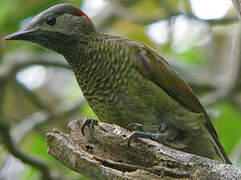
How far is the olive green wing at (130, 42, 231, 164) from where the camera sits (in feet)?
15.0

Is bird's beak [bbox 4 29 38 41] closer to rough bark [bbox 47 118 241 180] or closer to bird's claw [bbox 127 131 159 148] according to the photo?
rough bark [bbox 47 118 241 180]

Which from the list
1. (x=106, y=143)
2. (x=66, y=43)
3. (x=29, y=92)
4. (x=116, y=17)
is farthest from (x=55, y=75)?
(x=106, y=143)

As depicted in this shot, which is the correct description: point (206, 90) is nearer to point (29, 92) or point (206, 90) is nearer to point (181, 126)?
point (29, 92)

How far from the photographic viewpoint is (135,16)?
6.78 m

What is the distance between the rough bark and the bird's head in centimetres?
86

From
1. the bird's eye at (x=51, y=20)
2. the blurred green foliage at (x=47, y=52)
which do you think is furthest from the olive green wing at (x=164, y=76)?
the blurred green foliage at (x=47, y=52)

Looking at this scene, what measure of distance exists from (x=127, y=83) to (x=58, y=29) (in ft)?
2.24

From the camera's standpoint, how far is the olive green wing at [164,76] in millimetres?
4566

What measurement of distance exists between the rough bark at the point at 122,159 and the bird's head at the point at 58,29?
86 cm

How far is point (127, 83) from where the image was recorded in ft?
14.4

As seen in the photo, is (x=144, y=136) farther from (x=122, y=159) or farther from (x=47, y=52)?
(x=47, y=52)

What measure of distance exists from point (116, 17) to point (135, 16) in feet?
3.17

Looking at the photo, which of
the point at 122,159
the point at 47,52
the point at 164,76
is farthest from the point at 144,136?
the point at 47,52

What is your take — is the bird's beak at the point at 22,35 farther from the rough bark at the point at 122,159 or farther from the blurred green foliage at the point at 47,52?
the blurred green foliage at the point at 47,52
